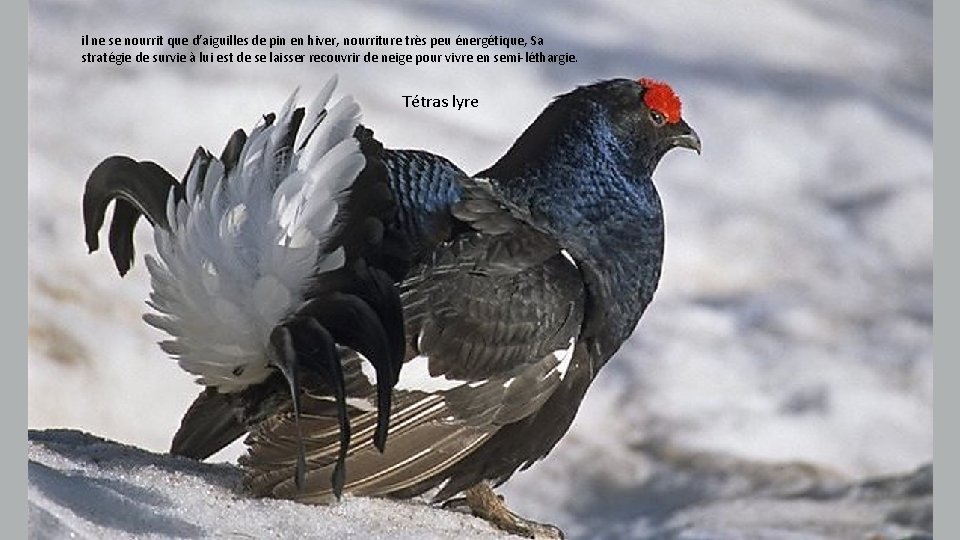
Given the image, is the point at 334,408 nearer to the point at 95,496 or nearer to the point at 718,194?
the point at 95,496

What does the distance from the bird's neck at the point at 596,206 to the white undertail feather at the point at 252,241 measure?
0.61ft

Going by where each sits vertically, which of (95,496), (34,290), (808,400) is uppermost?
(34,290)

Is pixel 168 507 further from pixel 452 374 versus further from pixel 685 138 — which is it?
pixel 685 138

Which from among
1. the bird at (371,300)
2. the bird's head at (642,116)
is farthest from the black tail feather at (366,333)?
the bird's head at (642,116)

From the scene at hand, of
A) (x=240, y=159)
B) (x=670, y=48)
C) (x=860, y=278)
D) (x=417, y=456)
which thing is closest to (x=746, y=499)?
(x=860, y=278)

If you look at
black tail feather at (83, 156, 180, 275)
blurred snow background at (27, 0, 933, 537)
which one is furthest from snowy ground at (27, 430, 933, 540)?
blurred snow background at (27, 0, 933, 537)

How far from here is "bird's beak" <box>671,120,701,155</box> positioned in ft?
4.81

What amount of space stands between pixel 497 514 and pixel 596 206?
264 mm

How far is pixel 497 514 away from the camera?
1392 mm

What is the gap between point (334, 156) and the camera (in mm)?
1261

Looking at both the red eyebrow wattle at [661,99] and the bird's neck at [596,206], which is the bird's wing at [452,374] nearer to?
the bird's neck at [596,206]

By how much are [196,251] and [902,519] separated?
89cm

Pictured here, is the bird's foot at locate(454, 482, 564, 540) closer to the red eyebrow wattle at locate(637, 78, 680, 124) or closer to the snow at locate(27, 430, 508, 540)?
the snow at locate(27, 430, 508, 540)

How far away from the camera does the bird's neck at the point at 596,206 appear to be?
4.49ft
